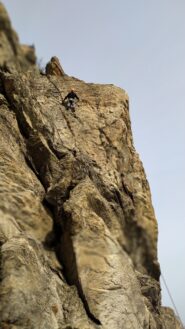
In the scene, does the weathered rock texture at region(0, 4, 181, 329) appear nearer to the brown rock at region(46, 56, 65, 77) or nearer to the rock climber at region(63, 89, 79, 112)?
the rock climber at region(63, 89, 79, 112)

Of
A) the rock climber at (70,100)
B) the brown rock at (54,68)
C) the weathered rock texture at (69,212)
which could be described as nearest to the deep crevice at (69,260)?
the weathered rock texture at (69,212)

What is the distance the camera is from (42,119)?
30172 millimetres

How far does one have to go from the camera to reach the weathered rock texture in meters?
20.0

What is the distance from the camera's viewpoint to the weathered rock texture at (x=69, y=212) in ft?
65.6

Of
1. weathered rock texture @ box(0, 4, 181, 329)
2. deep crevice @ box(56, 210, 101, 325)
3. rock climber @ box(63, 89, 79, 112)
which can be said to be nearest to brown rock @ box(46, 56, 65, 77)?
weathered rock texture @ box(0, 4, 181, 329)

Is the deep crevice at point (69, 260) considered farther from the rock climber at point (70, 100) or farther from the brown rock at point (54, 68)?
the brown rock at point (54, 68)

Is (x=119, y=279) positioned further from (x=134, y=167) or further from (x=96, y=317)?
(x=134, y=167)

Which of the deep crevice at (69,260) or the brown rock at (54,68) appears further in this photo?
the brown rock at (54,68)

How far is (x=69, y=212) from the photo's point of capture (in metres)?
24.5

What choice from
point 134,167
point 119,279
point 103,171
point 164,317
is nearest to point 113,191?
point 103,171

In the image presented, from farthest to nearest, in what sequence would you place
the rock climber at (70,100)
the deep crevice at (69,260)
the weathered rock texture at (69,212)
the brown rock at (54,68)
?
the brown rock at (54,68)
the rock climber at (70,100)
the deep crevice at (69,260)
the weathered rock texture at (69,212)

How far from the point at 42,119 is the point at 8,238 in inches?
426

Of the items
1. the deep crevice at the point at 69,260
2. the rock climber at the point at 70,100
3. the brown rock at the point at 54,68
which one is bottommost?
the deep crevice at the point at 69,260

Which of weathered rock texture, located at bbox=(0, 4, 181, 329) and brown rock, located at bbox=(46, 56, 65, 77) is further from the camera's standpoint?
brown rock, located at bbox=(46, 56, 65, 77)
